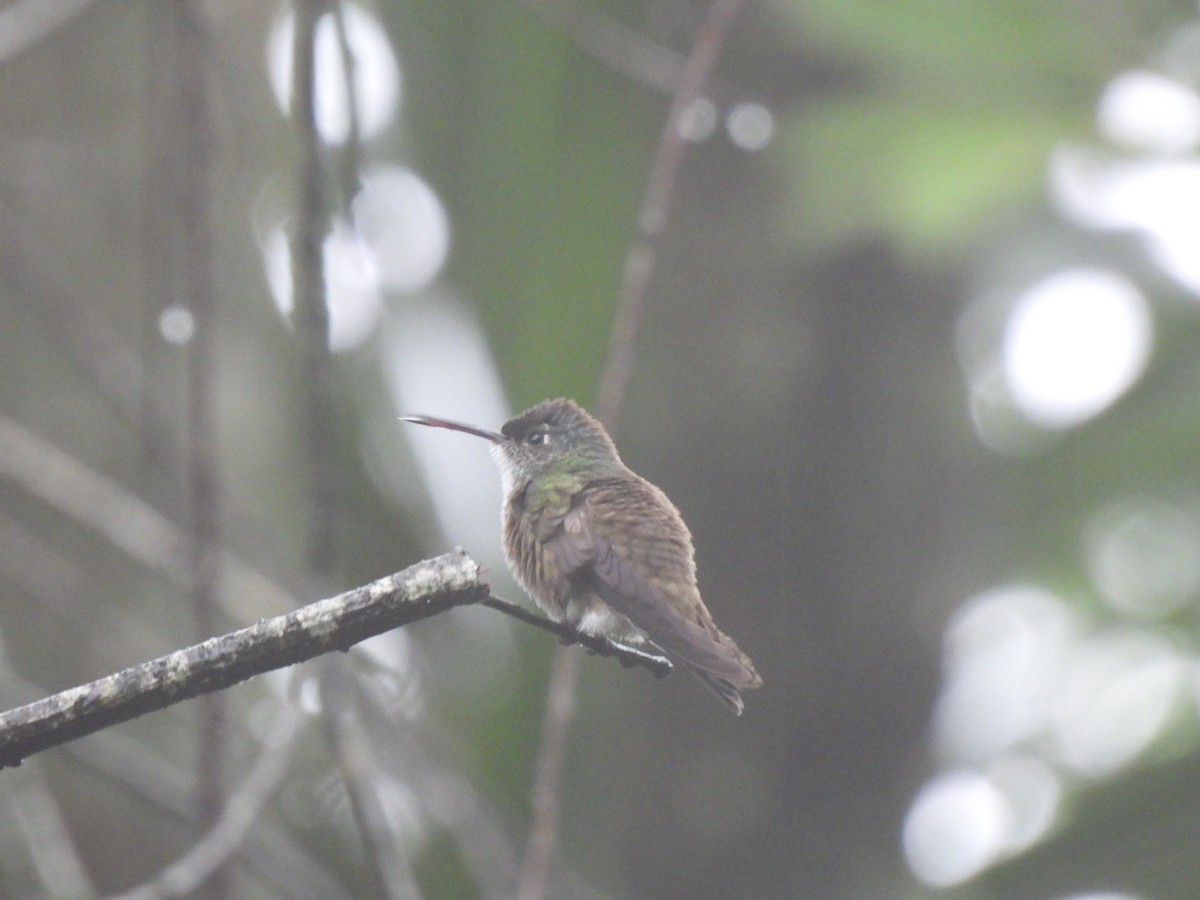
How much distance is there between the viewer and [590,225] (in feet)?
16.7

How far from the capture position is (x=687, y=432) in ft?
A: 17.9

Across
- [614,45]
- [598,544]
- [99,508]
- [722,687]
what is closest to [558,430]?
[598,544]

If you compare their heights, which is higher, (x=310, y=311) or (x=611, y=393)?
(x=310, y=311)

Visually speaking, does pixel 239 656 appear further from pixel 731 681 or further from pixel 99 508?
pixel 99 508

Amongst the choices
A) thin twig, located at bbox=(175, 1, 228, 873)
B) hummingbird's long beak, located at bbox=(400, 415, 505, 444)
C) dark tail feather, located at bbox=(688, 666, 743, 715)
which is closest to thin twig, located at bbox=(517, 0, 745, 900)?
hummingbird's long beak, located at bbox=(400, 415, 505, 444)

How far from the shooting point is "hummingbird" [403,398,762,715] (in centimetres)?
154

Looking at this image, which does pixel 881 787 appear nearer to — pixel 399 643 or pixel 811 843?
pixel 811 843

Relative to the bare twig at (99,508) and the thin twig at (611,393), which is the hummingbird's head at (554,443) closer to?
the thin twig at (611,393)

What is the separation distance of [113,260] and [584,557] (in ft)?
14.8

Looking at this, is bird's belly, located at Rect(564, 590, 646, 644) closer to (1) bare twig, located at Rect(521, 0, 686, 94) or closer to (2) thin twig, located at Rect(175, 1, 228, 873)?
(2) thin twig, located at Rect(175, 1, 228, 873)

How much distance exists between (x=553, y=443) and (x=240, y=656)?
4.24 feet

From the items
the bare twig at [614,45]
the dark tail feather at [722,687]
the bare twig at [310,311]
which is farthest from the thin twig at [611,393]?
the bare twig at [614,45]

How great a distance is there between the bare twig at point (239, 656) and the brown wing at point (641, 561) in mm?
462

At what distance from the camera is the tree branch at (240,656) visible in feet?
3.37
